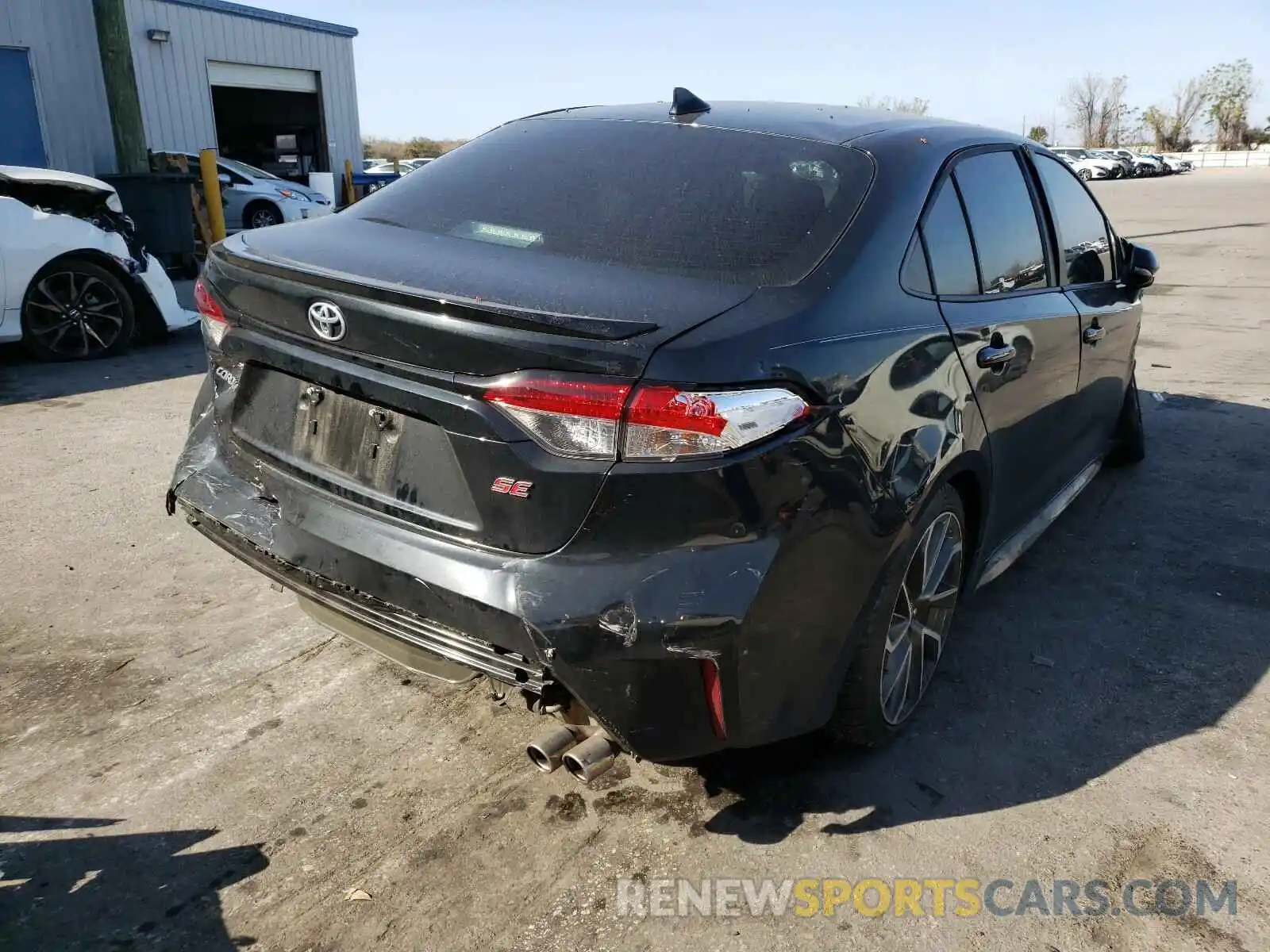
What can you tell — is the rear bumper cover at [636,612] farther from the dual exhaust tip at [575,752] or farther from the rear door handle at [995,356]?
the rear door handle at [995,356]

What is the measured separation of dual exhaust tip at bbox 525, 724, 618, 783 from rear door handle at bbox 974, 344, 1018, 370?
1.48 m

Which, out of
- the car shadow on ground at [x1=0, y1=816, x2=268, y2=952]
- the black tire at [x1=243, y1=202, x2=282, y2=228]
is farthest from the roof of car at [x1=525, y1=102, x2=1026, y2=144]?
the black tire at [x1=243, y1=202, x2=282, y2=228]

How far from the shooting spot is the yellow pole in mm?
12875

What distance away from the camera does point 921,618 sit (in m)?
2.89

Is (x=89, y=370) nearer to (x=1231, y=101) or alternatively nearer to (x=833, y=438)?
(x=833, y=438)

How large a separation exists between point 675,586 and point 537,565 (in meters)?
0.30

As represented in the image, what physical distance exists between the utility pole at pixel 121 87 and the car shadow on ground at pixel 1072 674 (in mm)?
12412

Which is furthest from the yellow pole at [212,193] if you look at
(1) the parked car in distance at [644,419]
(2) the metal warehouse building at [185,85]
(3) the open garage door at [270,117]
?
(1) the parked car in distance at [644,419]

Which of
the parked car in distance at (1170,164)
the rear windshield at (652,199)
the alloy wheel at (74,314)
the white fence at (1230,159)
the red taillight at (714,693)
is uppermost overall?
the rear windshield at (652,199)

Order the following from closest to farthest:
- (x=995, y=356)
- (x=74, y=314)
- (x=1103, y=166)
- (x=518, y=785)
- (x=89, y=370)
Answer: (x=518, y=785) < (x=995, y=356) < (x=89, y=370) < (x=74, y=314) < (x=1103, y=166)

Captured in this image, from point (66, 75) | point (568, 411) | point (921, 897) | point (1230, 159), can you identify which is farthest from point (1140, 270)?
point (1230, 159)

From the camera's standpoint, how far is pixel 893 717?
9.34 feet

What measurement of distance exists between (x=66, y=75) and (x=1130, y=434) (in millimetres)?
15411

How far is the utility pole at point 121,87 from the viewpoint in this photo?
42.1 feet
